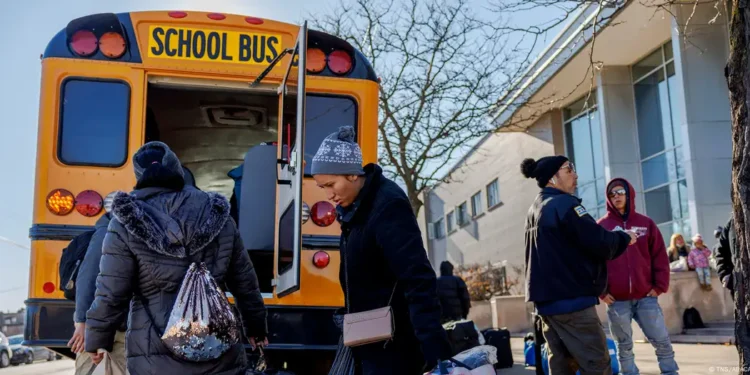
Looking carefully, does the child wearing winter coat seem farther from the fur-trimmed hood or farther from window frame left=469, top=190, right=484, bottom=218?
window frame left=469, top=190, right=484, bottom=218

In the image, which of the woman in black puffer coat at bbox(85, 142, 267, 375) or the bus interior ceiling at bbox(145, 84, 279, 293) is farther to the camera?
the bus interior ceiling at bbox(145, 84, 279, 293)

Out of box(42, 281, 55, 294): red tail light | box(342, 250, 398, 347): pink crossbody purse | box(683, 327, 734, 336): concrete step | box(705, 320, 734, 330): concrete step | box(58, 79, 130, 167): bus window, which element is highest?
box(58, 79, 130, 167): bus window

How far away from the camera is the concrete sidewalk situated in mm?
7203

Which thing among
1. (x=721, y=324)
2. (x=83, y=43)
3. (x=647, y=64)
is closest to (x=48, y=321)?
(x=83, y=43)

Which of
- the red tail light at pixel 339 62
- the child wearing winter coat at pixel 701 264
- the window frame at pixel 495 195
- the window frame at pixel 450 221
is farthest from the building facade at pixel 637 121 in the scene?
the window frame at pixel 450 221

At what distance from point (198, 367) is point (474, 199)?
32.6m

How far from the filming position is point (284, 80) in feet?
17.7

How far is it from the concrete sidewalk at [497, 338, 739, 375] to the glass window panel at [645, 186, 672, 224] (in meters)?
9.23

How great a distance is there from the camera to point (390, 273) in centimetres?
309

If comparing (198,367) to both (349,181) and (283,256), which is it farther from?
(283,256)

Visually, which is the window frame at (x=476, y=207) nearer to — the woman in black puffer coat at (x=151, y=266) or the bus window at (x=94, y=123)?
the bus window at (x=94, y=123)

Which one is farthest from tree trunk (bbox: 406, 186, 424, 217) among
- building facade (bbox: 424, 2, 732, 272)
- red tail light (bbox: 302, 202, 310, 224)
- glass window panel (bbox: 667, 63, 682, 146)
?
glass window panel (bbox: 667, 63, 682, 146)

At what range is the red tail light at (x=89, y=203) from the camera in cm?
524

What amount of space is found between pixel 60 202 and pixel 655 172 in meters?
17.8
